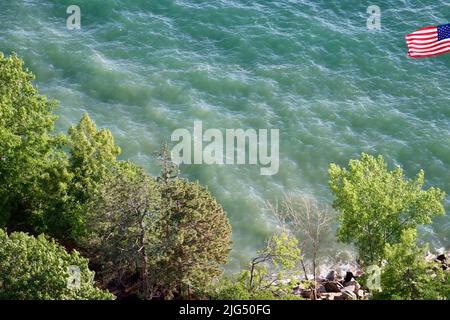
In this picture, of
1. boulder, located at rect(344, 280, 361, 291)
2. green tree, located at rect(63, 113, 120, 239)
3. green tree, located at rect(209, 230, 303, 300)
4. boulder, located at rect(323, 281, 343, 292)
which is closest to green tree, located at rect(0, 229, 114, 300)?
green tree, located at rect(209, 230, 303, 300)

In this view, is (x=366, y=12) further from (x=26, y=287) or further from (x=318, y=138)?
(x=26, y=287)

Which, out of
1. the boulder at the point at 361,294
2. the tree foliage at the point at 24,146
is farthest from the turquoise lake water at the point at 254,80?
the tree foliage at the point at 24,146

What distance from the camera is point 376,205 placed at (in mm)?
54219

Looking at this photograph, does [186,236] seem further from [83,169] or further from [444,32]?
[444,32]

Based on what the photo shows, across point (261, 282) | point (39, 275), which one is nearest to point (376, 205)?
point (261, 282)

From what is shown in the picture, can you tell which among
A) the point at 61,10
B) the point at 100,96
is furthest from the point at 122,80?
the point at 61,10

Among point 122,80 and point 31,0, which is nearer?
point 122,80

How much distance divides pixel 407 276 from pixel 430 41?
701 inches

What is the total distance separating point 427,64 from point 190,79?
26096 mm

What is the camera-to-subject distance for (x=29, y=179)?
5769 centimetres

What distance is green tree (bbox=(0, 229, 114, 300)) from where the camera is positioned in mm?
44969

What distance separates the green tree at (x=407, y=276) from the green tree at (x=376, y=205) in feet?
13.8

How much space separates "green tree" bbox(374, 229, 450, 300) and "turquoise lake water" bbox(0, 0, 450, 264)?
21327 millimetres
